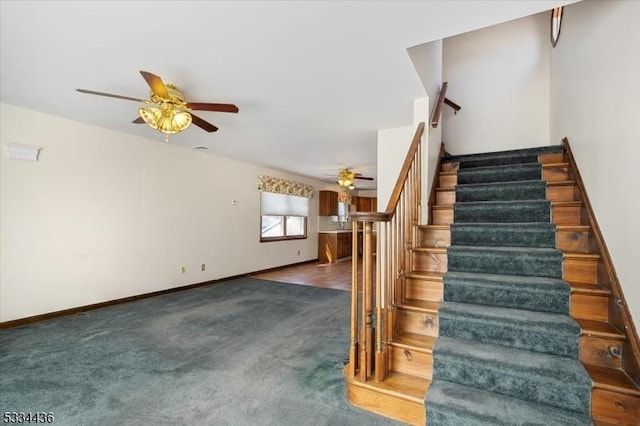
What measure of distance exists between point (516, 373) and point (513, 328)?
28cm

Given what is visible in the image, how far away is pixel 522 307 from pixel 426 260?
75 centimetres

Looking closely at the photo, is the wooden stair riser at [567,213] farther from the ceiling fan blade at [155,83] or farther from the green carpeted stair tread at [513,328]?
the ceiling fan blade at [155,83]

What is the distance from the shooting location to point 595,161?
84.2 inches

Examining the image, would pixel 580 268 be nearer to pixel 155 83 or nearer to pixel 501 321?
pixel 501 321

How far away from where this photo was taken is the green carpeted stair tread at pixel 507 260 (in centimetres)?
213

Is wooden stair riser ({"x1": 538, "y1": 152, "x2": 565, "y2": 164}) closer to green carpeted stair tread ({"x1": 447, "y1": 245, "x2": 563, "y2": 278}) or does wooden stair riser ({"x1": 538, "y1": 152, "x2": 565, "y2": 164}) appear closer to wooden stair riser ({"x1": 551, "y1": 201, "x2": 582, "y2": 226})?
wooden stair riser ({"x1": 551, "y1": 201, "x2": 582, "y2": 226})

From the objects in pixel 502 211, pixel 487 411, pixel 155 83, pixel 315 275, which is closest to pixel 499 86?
pixel 502 211

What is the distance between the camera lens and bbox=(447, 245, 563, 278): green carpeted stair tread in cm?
213

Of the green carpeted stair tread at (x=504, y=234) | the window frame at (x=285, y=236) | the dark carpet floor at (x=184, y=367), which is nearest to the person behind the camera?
the dark carpet floor at (x=184, y=367)

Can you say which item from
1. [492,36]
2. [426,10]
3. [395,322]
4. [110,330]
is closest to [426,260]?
[395,322]

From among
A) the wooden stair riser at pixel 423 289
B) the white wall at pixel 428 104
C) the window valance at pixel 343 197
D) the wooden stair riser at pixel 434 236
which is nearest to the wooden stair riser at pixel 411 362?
the wooden stair riser at pixel 423 289

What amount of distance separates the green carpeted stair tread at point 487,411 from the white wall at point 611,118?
0.64m

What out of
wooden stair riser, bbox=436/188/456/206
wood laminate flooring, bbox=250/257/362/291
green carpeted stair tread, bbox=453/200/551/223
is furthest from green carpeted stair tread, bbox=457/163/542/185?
wood laminate flooring, bbox=250/257/362/291

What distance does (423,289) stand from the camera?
229 cm
